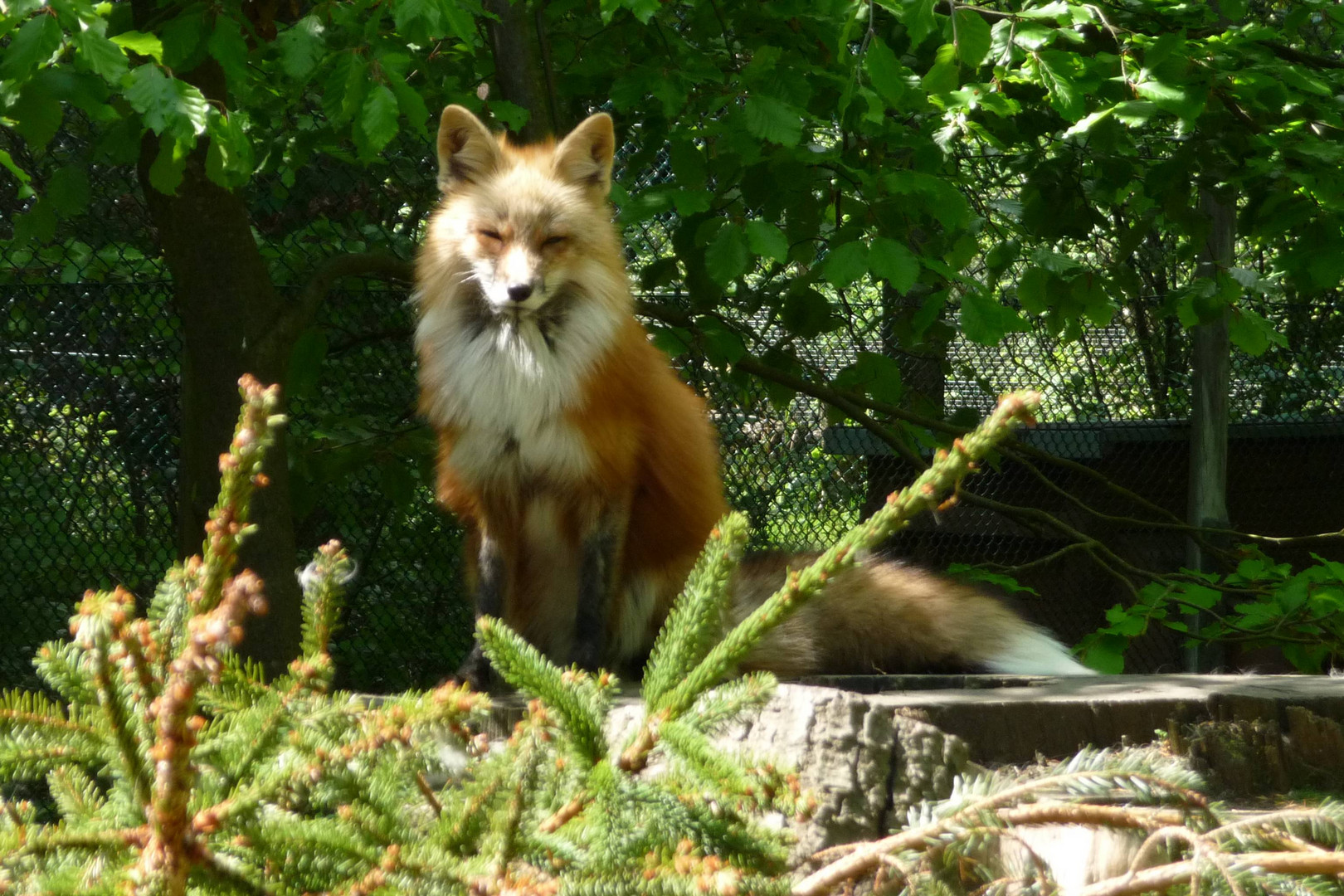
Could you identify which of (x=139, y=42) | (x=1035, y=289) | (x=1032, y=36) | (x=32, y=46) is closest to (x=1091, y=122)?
Answer: (x=1032, y=36)

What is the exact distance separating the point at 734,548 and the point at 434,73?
4.10 meters

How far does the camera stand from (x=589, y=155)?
3980 millimetres

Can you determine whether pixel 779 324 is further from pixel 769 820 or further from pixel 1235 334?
pixel 769 820

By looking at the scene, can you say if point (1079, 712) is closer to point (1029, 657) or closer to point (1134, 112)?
point (1029, 657)

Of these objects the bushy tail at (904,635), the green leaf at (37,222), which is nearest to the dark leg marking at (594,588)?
the bushy tail at (904,635)

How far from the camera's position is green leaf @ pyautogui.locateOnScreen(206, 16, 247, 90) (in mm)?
3271

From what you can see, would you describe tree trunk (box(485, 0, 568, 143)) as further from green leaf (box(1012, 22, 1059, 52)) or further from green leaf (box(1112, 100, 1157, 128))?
green leaf (box(1112, 100, 1157, 128))

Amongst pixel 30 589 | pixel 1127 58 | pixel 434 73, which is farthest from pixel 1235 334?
pixel 30 589

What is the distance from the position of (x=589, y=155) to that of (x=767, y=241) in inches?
26.6

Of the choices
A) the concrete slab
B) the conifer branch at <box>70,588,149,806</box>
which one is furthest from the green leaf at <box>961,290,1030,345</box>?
the conifer branch at <box>70,588,149,806</box>

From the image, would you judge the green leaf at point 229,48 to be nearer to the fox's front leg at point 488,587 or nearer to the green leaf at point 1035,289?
the fox's front leg at point 488,587

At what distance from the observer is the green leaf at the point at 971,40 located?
11.9 feet

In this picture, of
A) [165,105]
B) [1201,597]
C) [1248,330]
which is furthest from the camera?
[1201,597]

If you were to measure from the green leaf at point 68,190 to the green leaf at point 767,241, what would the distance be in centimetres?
221
